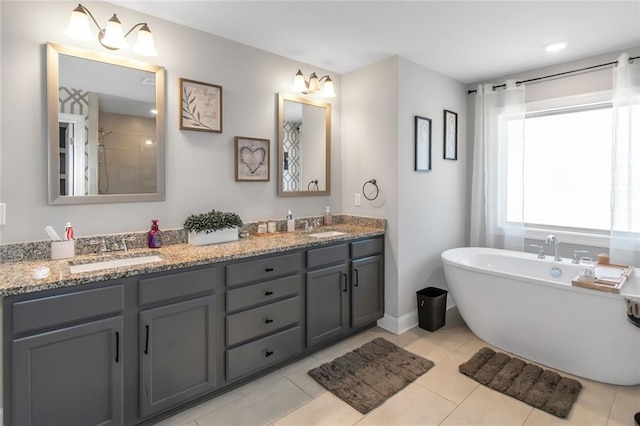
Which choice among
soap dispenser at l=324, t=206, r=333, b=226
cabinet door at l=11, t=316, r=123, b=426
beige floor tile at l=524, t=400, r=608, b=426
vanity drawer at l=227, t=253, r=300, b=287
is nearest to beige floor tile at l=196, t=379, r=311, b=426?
cabinet door at l=11, t=316, r=123, b=426

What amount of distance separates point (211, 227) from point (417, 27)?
6.85 ft

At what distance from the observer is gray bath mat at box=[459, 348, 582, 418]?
6.91 ft

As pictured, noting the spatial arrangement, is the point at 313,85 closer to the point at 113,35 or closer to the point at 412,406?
the point at 113,35

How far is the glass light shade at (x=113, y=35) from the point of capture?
2.01 m

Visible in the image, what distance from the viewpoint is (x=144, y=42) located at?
6.99ft

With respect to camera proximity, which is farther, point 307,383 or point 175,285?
point 307,383

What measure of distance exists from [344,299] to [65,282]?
1.95 metres

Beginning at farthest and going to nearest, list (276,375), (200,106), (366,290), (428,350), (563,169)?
(563,169) → (366,290) → (428,350) → (200,106) → (276,375)

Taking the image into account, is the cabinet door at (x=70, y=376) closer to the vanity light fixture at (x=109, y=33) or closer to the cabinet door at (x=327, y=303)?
the cabinet door at (x=327, y=303)

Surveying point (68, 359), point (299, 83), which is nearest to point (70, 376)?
point (68, 359)

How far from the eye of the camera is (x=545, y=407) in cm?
206

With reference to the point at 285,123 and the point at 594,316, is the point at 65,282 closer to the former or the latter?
the point at 285,123

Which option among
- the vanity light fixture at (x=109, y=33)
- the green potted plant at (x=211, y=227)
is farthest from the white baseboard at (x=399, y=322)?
the vanity light fixture at (x=109, y=33)

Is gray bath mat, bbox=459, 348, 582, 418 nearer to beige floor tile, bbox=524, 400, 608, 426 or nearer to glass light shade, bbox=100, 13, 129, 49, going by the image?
beige floor tile, bbox=524, 400, 608, 426
